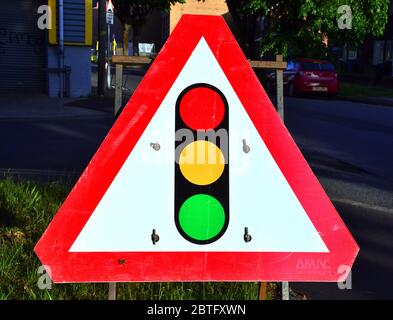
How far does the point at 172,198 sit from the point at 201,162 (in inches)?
7.5

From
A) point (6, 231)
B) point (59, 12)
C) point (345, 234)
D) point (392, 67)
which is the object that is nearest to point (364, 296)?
point (345, 234)

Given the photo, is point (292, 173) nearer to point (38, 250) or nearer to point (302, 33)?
point (38, 250)

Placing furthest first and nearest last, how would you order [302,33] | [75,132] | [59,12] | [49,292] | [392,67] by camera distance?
[392,67]
[59,12]
[75,132]
[302,33]
[49,292]

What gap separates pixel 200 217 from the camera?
247 cm

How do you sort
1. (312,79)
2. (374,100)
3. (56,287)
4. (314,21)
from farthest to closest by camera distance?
(312,79), (374,100), (314,21), (56,287)

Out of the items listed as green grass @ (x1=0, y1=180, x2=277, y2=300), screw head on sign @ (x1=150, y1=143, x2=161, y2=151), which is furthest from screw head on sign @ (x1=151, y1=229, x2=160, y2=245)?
green grass @ (x1=0, y1=180, x2=277, y2=300)

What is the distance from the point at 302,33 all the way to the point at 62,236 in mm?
2683

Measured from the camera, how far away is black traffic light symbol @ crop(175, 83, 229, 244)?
96.6 inches

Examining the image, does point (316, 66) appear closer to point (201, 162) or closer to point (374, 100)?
point (374, 100)

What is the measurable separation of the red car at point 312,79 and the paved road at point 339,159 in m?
6.59

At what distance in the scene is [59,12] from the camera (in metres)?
18.5

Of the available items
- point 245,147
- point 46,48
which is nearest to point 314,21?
point 245,147

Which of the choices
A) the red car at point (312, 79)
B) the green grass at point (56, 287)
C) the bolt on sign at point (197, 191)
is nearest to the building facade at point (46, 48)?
the red car at point (312, 79)

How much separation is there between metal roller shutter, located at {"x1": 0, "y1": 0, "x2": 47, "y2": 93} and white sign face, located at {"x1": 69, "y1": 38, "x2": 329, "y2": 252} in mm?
18201
